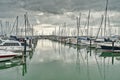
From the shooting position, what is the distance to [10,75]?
97.7ft

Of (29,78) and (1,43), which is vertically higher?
(1,43)

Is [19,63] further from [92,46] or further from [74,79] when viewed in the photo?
[92,46]

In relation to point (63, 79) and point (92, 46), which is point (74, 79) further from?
point (92, 46)

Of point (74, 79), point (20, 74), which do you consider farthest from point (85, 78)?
point (20, 74)

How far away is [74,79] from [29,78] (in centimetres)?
509

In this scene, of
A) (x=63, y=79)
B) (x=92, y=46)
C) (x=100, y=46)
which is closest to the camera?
(x=63, y=79)

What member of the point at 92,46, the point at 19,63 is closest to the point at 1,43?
the point at 19,63

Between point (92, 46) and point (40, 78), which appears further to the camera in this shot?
point (92, 46)

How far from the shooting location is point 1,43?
47844 millimetres

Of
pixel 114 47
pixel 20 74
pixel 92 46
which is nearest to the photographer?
pixel 20 74

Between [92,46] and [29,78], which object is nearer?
[29,78]

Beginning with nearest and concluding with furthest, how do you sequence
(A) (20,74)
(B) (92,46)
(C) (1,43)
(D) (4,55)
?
(A) (20,74) → (D) (4,55) → (C) (1,43) → (B) (92,46)

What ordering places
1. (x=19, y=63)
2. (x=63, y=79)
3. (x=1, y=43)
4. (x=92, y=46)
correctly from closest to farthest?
(x=63, y=79) < (x=19, y=63) < (x=1, y=43) < (x=92, y=46)

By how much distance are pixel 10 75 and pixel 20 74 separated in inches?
64.7
